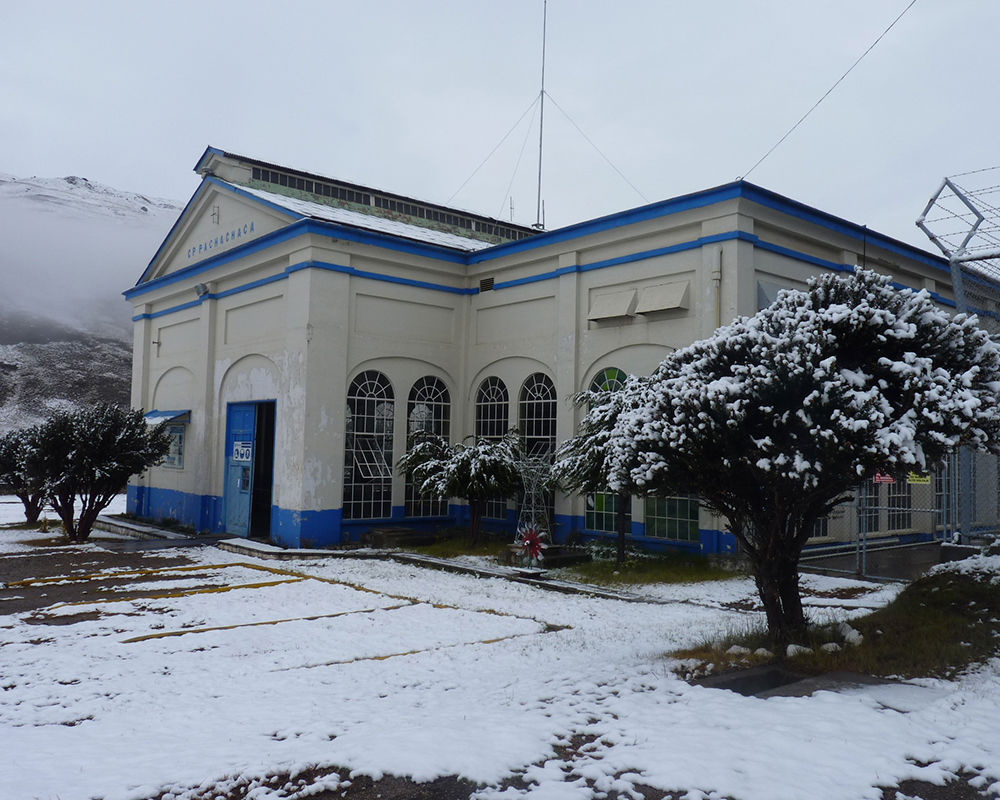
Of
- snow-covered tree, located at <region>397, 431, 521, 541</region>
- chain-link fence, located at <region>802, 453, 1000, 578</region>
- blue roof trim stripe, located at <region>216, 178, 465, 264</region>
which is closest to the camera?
chain-link fence, located at <region>802, 453, 1000, 578</region>

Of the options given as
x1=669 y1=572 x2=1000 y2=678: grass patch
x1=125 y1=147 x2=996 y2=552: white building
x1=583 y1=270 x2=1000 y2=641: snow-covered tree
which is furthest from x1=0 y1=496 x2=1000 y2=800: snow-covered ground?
x1=125 y1=147 x2=996 y2=552: white building

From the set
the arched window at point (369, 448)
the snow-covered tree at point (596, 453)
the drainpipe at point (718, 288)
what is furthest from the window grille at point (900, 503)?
the arched window at point (369, 448)

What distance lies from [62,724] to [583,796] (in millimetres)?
3705

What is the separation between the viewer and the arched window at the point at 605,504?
14367 mm

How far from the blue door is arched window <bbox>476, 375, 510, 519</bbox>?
4847 mm

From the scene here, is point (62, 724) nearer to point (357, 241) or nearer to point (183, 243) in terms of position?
point (357, 241)

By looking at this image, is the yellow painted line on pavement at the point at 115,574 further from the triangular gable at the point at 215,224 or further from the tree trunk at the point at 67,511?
the triangular gable at the point at 215,224

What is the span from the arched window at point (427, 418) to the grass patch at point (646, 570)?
4750 mm

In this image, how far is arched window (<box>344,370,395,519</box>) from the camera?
1616 cm

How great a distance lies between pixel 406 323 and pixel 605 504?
224 inches

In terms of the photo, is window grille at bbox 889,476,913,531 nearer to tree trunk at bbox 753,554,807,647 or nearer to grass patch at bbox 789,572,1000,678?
grass patch at bbox 789,572,1000,678

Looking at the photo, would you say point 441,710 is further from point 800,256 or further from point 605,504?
point 800,256

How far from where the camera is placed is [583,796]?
4141mm

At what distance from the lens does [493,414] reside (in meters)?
17.2
